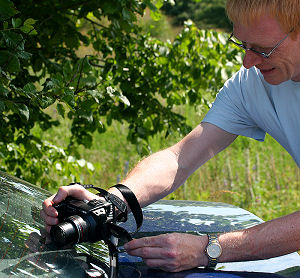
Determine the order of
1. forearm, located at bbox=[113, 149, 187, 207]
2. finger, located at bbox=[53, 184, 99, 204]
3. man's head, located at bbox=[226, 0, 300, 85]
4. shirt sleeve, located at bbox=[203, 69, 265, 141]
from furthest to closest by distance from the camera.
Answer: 1. shirt sleeve, located at bbox=[203, 69, 265, 141]
2. forearm, located at bbox=[113, 149, 187, 207]
3. man's head, located at bbox=[226, 0, 300, 85]
4. finger, located at bbox=[53, 184, 99, 204]

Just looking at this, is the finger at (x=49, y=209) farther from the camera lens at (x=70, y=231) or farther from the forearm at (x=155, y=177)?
the forearm at (x=155, y=177)

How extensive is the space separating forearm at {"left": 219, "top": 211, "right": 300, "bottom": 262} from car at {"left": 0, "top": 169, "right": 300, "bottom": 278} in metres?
0.03

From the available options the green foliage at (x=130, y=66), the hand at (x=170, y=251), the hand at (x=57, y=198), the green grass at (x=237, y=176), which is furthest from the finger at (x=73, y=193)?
the green grass at (x=237, y=176)

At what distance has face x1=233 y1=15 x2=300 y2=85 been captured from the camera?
80.8 inches

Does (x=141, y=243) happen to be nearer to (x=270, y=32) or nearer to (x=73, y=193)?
(x=73, y=193)

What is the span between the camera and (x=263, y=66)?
84.8 inches

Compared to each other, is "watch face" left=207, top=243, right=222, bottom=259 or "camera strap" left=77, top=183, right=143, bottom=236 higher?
"camera strap" left=77, top=183, right=143, bottom=236

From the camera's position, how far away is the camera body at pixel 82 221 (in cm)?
165

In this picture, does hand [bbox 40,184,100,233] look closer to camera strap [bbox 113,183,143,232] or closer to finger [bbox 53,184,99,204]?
finger [bbox 53,184,99,204]

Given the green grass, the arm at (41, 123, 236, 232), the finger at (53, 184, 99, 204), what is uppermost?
the arm at (41, 123, 236, 232)

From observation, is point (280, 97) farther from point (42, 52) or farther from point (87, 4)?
point (42, 52)

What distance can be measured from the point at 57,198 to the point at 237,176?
3.30m

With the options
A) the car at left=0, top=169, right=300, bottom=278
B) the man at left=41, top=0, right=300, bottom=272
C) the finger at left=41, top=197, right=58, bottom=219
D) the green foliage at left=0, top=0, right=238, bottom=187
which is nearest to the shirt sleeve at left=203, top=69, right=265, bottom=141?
the man at left=41, top=0, right=300, bottom=272

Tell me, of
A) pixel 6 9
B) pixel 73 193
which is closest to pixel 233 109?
pixel 73 193
